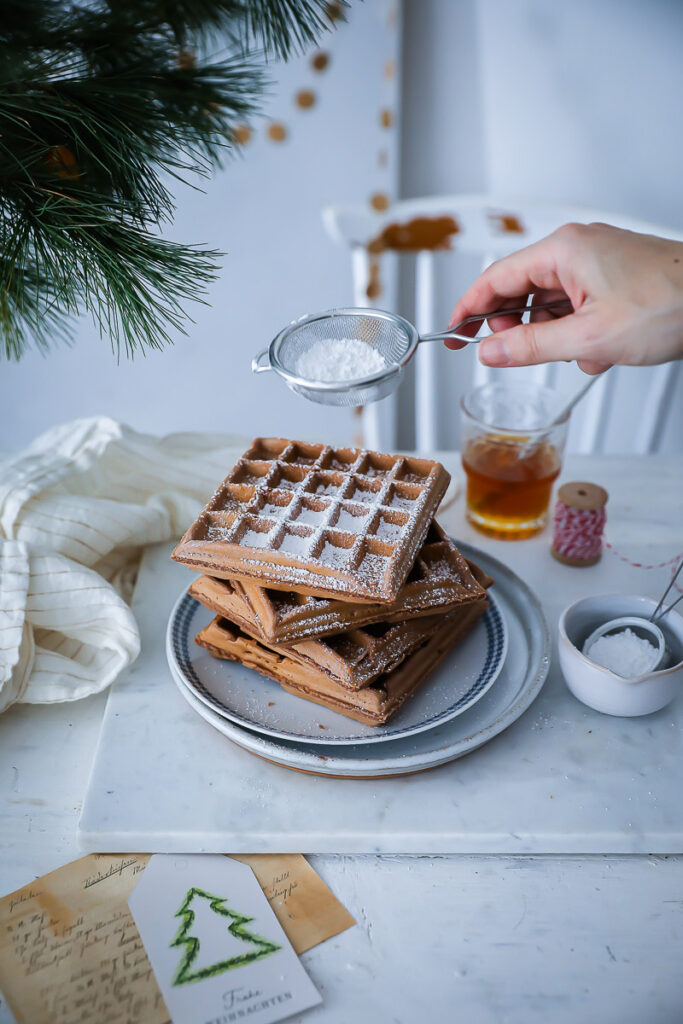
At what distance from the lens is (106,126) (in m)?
0.83

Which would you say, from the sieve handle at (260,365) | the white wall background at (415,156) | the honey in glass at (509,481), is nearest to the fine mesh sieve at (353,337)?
the sieve handle at (260,365)

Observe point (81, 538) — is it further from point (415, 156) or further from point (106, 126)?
point (415, 156)

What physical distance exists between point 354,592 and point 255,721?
0.65 ft

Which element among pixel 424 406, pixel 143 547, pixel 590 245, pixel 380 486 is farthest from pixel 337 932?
pixel 424 406

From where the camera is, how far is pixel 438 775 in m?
0.87

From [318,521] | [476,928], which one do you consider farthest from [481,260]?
[476,928]

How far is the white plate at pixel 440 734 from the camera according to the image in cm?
83

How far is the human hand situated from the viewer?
885 millimetres

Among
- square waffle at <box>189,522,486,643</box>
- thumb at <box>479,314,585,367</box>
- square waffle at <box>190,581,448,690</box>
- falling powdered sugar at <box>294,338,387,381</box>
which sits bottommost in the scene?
square waffle at <box>190,581,448,690</box>

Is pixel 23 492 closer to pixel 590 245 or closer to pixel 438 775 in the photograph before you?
pixel 438 775

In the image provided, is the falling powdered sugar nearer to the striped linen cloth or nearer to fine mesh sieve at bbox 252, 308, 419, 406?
fine mesh sieve at bbox 252, 308, 419, 406

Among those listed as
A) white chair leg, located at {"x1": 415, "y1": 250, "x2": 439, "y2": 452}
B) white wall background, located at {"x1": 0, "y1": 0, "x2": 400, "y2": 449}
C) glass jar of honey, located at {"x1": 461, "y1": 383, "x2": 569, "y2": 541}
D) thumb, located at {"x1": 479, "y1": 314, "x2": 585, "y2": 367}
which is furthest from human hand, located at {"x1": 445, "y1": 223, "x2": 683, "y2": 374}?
white wall background, located at {"x1": 0, "y1": 0, "x2": 400, "y2": 449}

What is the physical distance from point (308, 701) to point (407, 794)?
0.51 feet

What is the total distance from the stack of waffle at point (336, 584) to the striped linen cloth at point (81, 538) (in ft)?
0.50
